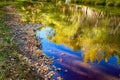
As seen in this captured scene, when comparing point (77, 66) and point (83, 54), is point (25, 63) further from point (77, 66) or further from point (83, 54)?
point (83, 54)

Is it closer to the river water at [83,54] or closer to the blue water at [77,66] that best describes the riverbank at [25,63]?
the river water at [83,54]

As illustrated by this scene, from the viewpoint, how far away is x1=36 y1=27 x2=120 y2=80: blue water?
59.8ft

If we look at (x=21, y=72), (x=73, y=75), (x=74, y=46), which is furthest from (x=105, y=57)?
(x=21, y=72)

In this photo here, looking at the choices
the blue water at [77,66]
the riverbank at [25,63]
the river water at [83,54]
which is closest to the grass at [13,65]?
the riverbank at [25,63]

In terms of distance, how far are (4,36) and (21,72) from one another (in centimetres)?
859

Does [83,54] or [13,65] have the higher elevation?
[13,65]

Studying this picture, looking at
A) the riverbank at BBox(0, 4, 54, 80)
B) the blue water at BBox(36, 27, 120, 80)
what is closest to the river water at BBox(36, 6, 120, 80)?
the blue water at BBox(36, 27, 120, 80)

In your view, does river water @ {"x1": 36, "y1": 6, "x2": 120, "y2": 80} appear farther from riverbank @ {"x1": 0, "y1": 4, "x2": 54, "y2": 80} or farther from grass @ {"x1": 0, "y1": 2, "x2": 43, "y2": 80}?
grass @ {"x1": 0, "y1": 2, "x2": 43, "y2": 80}

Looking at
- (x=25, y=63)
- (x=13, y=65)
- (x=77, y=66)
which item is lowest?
(x=77, y=66)

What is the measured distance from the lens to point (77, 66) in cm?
2033

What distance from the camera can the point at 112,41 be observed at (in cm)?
3080

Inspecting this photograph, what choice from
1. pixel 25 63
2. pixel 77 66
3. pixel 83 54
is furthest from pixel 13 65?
pixel 83 54

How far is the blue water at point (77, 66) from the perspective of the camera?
18.2 m

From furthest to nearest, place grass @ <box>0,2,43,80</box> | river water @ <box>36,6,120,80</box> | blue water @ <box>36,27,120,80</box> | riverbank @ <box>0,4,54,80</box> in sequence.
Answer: river water @ <box>36,6,120,80</box> → blue water @ <box>36,27,120,80</box> → riverbank @ <box>0,4,54,80</box> → grass @ <box>0,2,43,80</box>
